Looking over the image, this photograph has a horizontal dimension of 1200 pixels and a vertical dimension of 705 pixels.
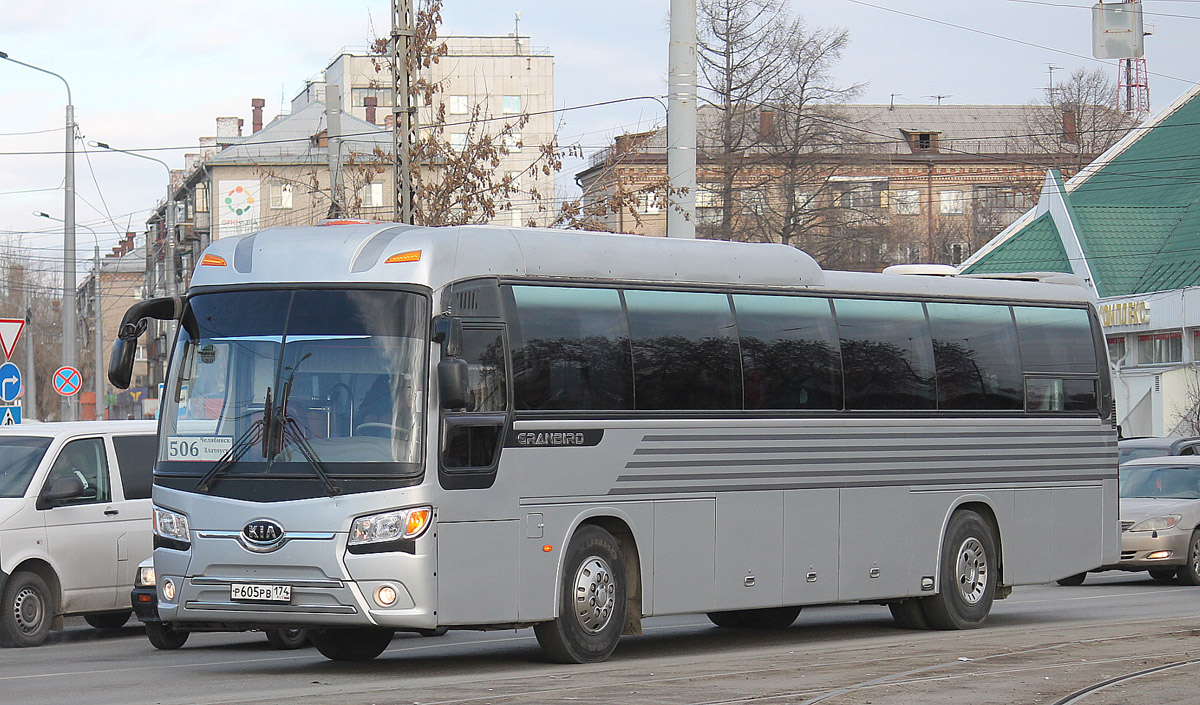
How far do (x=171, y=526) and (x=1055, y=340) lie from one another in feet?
29.8

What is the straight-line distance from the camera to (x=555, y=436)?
40.8 feet

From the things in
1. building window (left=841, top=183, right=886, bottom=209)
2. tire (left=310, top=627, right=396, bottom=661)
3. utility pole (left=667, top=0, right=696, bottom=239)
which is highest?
building window (left=841, top=183, right=886, bottom=209)

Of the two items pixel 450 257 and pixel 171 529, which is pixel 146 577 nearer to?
pixel 171 529

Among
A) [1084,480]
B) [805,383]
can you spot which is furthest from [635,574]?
[1084,480]

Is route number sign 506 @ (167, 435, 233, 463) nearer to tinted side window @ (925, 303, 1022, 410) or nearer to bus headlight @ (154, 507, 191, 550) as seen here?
bus headlight @ (154, 507, 191, 550)

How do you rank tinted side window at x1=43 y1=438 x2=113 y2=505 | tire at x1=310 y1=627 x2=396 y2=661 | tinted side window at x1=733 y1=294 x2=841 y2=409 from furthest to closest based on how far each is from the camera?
tinted side window at x1=43 y1=438 x2=113 y2=505 → tinted side window at x1=733 y1=294 x2=841 y2=409 → tire at x1=310 y1=627 x2=396 y2=661

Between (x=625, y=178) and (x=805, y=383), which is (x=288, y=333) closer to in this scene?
(x=805, y=383)

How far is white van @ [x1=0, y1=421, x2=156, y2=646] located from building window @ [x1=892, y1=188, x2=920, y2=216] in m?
79.7

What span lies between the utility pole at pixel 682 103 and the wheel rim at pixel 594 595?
743 centimetres

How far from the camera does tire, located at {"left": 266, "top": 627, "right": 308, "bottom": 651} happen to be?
1504cm

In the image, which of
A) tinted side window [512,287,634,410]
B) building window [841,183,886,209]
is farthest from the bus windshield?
building window [841,183,886,209]

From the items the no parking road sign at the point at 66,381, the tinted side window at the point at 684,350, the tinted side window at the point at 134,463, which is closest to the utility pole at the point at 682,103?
the tinted side window at the point at 684,350

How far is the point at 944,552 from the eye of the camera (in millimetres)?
15883

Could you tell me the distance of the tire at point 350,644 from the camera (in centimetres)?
1335
